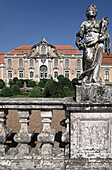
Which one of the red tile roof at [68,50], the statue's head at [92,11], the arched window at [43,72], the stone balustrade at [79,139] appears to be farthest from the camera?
the red tile roof at [68,50]

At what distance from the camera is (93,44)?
219cm

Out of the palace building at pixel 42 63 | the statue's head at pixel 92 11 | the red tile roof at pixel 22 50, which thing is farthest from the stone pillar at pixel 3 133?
the red tile roof at pixel 22 50

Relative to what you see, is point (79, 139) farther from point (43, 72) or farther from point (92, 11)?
point (43, 72)

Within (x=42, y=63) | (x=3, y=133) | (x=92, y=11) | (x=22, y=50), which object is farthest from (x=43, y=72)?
(x=3, y=133)

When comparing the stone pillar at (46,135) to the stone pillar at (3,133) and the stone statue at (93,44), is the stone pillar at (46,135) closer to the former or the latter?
the stone pillar at (3,133)

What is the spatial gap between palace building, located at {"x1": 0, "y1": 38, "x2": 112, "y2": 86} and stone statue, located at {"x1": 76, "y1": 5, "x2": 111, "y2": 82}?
31.8 meters

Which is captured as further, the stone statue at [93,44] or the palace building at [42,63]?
the palace building at [42,63]

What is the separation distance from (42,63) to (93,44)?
32401 millimetres

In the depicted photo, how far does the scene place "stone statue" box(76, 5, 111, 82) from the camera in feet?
7.07

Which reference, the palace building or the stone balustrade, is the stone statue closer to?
the stone balustrade

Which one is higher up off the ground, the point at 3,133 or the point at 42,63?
the point at 42,63

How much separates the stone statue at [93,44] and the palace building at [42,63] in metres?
31.8

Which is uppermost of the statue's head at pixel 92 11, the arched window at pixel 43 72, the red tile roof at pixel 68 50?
the red tile roof at pixel 68 50

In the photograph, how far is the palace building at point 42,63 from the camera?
33844 mm
